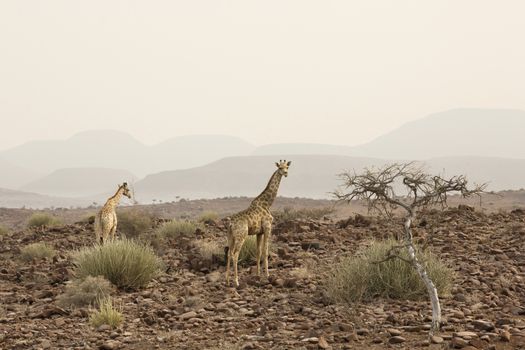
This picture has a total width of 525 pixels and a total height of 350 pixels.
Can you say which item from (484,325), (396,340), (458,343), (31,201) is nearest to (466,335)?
(458,343)

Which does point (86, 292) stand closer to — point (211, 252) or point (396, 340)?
point (211, 252)

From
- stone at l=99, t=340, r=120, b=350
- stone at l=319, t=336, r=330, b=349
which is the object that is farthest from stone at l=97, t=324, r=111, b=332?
stone at l=319, t=336, r=330, b=349

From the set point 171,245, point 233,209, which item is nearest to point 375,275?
point 171,245

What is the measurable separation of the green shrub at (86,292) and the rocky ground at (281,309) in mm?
326

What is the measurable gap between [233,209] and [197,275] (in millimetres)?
32753

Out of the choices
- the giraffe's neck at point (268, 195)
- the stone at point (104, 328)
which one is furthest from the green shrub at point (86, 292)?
the giraffe's neck at point (268, 195)

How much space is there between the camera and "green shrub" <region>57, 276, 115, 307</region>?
31.5ft

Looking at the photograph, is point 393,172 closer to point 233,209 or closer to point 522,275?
point 522,275

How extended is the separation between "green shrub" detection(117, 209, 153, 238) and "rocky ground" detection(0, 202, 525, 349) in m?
6.04

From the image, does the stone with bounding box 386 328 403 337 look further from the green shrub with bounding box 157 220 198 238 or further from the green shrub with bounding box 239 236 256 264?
the green shrub with bounding box 157 220 198 238

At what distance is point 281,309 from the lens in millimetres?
8438

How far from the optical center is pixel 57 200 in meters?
160

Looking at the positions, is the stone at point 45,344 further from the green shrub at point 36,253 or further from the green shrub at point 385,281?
the green shrub at point 36,253

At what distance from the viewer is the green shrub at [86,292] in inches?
378
